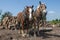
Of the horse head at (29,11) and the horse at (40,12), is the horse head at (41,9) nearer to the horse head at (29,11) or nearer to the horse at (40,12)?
the horse at (40,12)

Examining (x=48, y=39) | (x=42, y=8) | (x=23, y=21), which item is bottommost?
(x=48, y=39)

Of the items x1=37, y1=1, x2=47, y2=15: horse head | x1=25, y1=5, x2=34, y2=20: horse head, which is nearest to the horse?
x1=37, y1=1, x2=47, y2=15: horse head

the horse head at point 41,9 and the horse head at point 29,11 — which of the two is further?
the horse head at point 41,9

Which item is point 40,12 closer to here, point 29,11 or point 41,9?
point 41,9

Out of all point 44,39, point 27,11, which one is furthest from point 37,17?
point 44,39

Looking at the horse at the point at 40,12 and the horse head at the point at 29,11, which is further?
the horse at the point at 40,12

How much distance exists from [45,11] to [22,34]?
2661 millimetres

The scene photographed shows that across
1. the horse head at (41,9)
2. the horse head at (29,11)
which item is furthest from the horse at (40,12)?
the horse head at (29,11)

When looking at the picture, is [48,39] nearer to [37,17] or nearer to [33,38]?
[33,38]

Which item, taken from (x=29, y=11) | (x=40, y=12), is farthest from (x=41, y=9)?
(x=29, y=11)

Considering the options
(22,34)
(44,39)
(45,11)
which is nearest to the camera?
(44,39)

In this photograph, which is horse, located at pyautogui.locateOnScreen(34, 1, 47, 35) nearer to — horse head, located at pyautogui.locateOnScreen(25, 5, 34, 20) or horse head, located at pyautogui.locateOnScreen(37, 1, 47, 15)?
horse head, located at pyautogui.locateOnScreen(37, 1, 47, 15)

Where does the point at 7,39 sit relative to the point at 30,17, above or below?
below

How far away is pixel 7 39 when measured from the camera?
1317 centimetres
